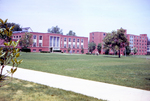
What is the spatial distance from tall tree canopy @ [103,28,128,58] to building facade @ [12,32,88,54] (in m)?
27.6

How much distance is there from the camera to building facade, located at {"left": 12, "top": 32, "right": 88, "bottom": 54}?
7886 centimetres

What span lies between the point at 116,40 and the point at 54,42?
42.2m

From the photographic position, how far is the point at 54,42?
8425 cm

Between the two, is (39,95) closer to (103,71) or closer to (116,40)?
(103,71)

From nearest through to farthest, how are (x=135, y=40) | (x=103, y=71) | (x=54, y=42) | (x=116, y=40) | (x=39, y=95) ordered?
(x=39, y=95) → (x=103, y=71) → (x=116, y=40) → (x=54, y=42) → (x=135, y=40)

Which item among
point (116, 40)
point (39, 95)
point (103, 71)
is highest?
point (116, 40)

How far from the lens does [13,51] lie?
339cm

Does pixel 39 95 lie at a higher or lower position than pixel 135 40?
lower

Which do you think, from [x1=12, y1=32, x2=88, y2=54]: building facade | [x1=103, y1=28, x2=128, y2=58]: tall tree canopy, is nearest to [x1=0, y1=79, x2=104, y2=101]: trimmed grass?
[x1=103, y1=28, x2=128, y2=58]: tall tree canopy

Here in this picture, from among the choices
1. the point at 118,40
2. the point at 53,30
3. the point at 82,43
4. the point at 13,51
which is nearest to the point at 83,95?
the point at 13,51

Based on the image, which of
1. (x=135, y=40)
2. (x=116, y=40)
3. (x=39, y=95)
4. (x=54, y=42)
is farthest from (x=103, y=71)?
(x=135, y=40)

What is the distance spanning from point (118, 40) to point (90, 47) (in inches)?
1995

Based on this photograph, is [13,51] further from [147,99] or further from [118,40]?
[118,40]

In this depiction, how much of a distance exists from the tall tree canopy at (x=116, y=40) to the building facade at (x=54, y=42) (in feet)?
90.6
